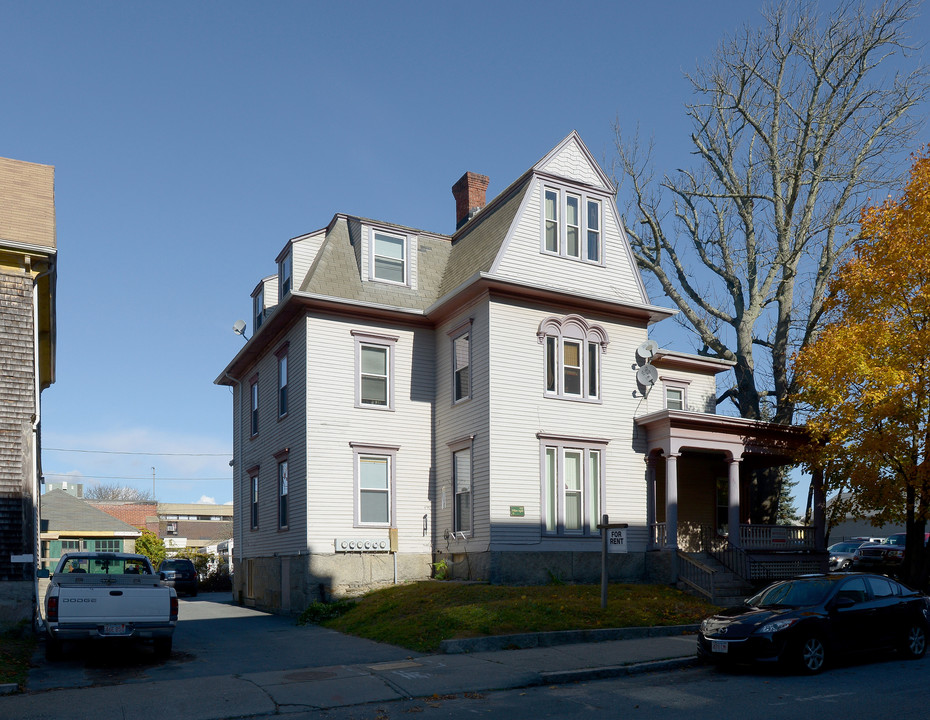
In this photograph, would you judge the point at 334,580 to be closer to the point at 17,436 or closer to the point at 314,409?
the point at 314,409

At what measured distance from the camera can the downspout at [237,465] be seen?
28970 millimetres

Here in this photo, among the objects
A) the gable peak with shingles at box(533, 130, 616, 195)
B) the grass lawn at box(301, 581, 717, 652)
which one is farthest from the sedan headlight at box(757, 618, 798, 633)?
the gable peak with shingles at box(533, 130, 616, 195)

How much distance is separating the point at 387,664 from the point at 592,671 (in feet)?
10.4

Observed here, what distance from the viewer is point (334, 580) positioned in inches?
840

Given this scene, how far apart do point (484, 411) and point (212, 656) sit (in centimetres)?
862

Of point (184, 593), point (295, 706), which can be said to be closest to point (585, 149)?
point (295, 706)

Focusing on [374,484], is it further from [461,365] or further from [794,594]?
A: [794,594]

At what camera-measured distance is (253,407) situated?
92.5ft

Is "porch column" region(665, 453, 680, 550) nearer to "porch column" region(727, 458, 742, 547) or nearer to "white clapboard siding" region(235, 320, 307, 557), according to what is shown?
"porch column" region(727, 458, 742, 547)

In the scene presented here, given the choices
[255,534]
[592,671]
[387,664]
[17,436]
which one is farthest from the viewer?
[255,534]

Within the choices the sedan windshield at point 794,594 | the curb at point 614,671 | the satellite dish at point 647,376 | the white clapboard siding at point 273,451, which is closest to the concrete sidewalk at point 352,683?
the curb at point 614,671

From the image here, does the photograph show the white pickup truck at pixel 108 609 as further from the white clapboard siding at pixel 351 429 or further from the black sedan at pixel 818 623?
the black sedan at pixel 818 623

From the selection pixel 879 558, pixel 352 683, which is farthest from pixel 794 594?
pixel 879 558

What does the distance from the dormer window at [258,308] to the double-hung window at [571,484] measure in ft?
36.7
